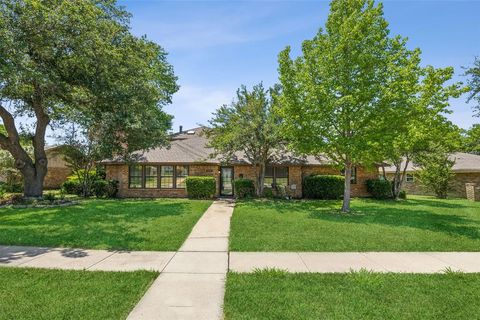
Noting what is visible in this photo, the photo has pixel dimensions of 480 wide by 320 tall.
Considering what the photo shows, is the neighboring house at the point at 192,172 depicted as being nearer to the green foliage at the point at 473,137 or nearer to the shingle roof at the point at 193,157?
the shingle roof at the point at 193,157

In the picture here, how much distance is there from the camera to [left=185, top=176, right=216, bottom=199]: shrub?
62.7ft

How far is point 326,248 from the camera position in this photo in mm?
7039

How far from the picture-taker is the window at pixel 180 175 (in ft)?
68.1

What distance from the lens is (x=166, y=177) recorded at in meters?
21.0

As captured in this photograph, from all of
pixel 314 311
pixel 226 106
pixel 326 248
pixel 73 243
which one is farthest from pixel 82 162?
pixel 314 311

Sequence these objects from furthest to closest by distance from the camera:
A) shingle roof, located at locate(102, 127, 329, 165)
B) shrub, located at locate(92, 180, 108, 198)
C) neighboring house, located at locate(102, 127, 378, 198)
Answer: neighboring house, located at locate(102, 127, 378, 198) → shingle roof, located at locate(102, 127, 329, 165) → shrub, located at locate(92, 180, 108, 198)

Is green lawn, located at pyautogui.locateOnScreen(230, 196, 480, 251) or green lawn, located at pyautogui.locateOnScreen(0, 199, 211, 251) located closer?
green lawn, located at pyautogui.locateOnScreen(230, 196, 480, 251)

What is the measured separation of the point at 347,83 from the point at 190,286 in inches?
414

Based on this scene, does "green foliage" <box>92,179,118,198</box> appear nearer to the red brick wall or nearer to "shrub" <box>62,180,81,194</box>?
the red brick wall

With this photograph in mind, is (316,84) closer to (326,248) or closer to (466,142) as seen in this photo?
(326,248)

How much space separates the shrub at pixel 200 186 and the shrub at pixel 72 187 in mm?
8266

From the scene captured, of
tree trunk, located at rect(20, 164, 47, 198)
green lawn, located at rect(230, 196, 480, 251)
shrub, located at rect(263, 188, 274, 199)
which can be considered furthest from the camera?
shrub, located at rect(263, 188, 274, 199)

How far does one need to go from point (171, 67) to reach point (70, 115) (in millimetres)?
12947

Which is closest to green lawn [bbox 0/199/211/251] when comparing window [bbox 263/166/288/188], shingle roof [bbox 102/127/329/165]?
shingle roof [bbox 102/127/329/165]
